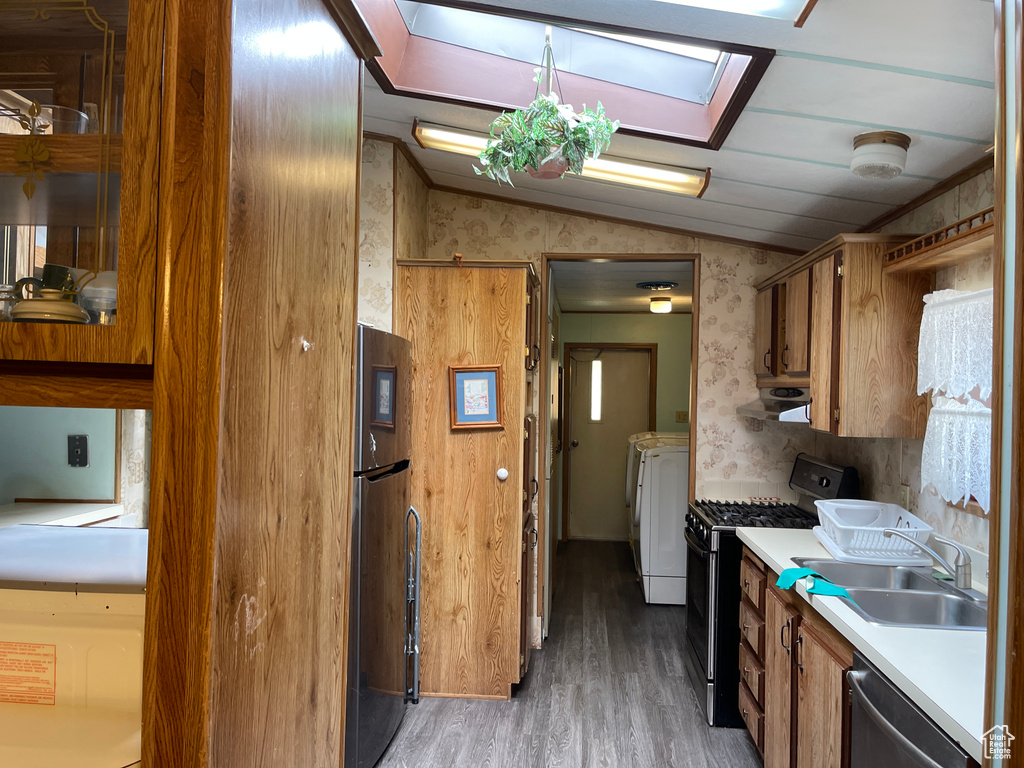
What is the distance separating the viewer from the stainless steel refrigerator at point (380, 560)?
7.25 ft

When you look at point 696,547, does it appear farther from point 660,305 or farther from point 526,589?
point 660,305

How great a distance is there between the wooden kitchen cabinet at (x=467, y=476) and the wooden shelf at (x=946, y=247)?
1.59 meters

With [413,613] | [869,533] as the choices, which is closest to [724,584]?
[869,533]

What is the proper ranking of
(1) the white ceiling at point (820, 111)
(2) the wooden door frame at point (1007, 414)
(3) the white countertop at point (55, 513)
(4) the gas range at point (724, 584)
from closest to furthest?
(2) the wooden door frame at point (1007, 414) → (3) the white countertop at point (55, 513) → (1) the white ceiling at point (820, 111) → (4) the gas range at point (724, 584)

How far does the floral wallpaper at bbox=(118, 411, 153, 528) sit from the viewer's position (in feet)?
4.31

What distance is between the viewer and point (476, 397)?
3135 mm

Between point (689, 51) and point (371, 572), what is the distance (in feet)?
7.29

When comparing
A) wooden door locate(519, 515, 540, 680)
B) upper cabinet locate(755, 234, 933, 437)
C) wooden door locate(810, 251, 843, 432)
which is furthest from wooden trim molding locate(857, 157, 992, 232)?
wooden door locate(519, 515, 540, 680)

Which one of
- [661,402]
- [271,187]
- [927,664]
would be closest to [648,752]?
[927,664]

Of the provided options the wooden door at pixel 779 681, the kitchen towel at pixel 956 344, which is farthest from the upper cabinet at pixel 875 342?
the wooden door at pixel 779 681

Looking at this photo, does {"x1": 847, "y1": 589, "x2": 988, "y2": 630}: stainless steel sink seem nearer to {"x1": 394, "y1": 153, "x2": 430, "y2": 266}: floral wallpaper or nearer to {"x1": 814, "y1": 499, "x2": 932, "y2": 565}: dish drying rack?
{"x1": 814, "y1": 499, "x2": 932, "y2": 565}: dish drying rack

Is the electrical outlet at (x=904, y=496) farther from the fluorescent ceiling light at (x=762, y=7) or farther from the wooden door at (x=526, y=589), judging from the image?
the fluorescent ceiling light at (x=762, y=7)

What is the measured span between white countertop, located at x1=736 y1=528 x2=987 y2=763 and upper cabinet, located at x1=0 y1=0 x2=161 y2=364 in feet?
4.51

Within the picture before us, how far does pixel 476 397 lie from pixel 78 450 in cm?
197
